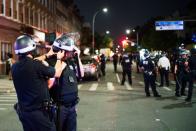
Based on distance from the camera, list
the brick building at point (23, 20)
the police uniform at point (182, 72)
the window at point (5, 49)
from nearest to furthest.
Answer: the police uniform at point (182, 72) < the window at point (5, 49) < the brick building at point (23, 20)

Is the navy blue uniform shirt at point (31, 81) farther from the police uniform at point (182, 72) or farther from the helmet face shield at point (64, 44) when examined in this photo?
the police uniform at point (182, 72)

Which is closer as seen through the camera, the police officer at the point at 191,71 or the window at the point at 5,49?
the police officer at the point at 191,71

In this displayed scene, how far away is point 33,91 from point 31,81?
0.12 m

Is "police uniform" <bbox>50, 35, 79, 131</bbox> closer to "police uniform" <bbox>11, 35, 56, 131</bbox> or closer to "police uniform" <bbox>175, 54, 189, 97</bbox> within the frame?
"police uniform" <bbox>11, 35, 56, 131</bbox>

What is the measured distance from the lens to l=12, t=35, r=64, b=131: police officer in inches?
227

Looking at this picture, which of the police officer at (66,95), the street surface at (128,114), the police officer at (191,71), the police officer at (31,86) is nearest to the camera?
the police officer at (31,86)

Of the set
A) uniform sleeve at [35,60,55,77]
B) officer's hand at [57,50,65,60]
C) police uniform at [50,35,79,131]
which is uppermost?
officer's hand at [57,50,65,60]

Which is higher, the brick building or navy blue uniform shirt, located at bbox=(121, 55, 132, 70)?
the brick building

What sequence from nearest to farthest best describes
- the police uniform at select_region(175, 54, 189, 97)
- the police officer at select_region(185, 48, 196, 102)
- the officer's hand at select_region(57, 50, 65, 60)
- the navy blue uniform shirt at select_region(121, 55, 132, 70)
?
1. the officer's hand at select_region(57, 50, 65, 60)
2. the police officer at select_region(185, 48, 196, 102)
3. the police uniform at select_region(175, 54, 189, 97)
4. the navy blue uniform shirt at select_region(121, 55, 132, 70)

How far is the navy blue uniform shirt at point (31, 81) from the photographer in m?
5.76

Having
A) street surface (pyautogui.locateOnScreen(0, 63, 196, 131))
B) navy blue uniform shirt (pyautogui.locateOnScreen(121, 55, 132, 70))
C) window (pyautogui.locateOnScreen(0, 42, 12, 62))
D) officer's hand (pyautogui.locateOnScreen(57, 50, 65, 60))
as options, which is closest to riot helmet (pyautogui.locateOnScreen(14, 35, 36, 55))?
officer's hand (pyautogui.locateOnScreen(57, 50, 65, 60))

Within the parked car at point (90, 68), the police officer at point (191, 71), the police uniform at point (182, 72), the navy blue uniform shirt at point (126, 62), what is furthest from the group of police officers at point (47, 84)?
the parked car at point (90, 68)

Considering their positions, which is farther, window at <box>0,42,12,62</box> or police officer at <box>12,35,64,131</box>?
window at <box>0,42,12,62</box>

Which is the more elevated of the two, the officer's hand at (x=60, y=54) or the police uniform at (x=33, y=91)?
the officer's hand at (x=60, y=54)
